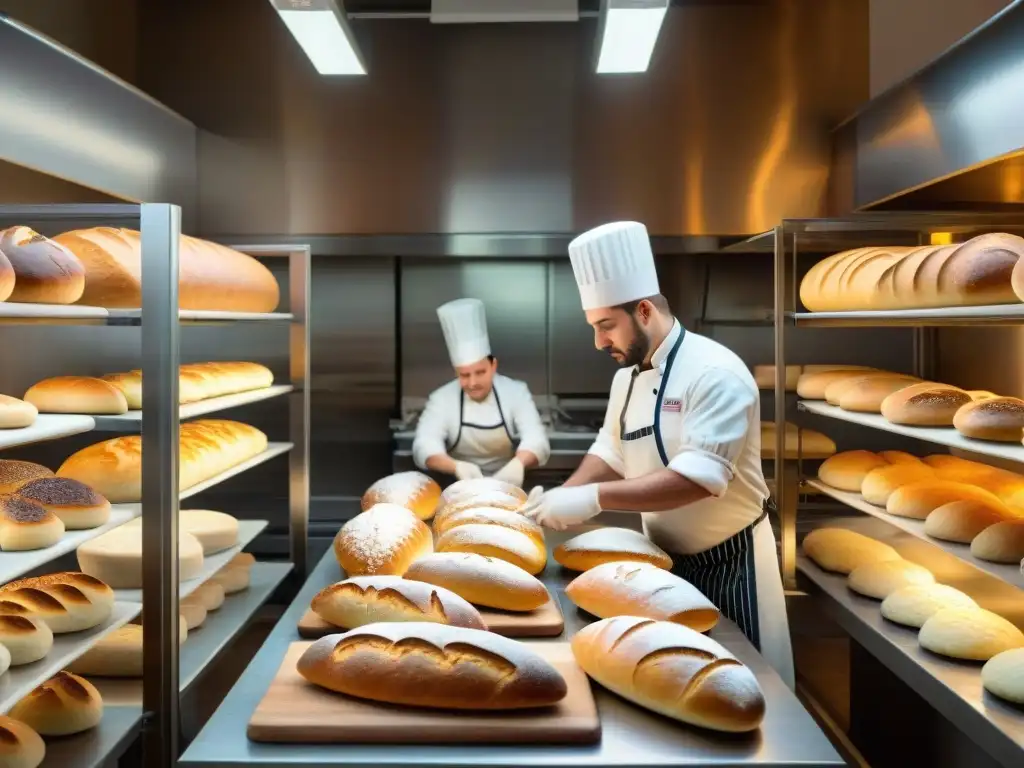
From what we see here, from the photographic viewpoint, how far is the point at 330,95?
4027 mm

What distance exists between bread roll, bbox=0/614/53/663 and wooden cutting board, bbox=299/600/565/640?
0.55 m

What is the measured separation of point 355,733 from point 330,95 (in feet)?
11.0

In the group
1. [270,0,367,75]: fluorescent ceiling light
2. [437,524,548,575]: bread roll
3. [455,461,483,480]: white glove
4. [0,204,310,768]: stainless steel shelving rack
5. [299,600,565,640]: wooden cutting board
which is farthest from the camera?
[455,461,483,480]: white glove

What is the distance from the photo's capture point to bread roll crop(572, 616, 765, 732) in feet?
4.05

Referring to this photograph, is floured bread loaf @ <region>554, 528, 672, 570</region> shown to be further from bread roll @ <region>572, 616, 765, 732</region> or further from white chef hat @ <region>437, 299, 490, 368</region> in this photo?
white chef hat @ <region>437, 299, 490, 368</region>

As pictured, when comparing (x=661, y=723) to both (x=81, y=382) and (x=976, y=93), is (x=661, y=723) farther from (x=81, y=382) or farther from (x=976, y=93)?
(x=976, y=93)

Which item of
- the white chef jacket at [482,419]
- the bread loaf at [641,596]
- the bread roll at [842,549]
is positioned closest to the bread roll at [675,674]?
the bread loaf at [641,596]

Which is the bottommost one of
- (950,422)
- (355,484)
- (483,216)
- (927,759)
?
(927,759)

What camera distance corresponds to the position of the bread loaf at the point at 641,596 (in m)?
1.55

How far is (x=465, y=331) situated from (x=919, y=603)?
6.84ft

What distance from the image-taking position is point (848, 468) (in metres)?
3.13

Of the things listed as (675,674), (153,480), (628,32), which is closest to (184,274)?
(153,480)

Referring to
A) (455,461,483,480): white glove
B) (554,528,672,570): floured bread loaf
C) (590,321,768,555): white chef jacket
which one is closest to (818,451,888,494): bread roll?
(590,321,768,555): white chef jacket

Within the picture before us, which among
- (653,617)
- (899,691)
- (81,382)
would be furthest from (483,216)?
(653,617)
